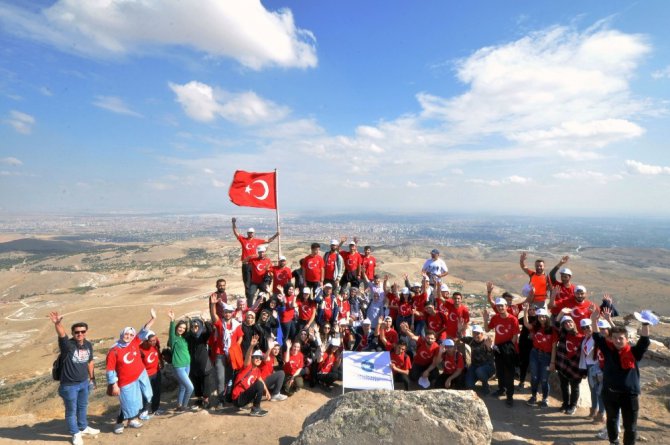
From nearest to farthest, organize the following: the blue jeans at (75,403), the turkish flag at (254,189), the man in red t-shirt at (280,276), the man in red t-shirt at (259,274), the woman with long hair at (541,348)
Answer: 1. the blue jeans at (75,403)
2. the woman with long hair at (541,348)
3. the man in red t-shirt at (280,276)
4. the man in red t-shirt at (259,274)
5. the turkish flag at (254,189)

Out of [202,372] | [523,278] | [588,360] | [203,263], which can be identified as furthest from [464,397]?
[203,263]

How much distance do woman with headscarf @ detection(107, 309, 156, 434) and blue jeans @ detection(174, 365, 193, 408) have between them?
0.67 metres

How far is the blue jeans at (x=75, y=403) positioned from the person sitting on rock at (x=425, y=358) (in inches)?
307

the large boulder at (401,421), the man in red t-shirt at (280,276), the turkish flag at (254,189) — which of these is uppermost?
the turkish flag at (254,189)

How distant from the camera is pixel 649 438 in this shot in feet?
24.0

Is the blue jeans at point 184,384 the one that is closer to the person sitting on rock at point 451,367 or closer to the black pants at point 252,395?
the black pants at point 252,395

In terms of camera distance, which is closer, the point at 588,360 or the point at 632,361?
the point at 632,361

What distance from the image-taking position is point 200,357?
327 inches

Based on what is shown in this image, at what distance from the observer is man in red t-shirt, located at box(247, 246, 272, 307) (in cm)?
1167

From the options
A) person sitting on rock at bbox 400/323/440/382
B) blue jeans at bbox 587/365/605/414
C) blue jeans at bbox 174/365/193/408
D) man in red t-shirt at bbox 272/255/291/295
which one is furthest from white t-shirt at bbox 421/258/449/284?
blue jeans at bbox 174/365/193/408

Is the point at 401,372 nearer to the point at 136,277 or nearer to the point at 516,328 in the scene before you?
the point at 516,328

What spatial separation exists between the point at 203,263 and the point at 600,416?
86.1m

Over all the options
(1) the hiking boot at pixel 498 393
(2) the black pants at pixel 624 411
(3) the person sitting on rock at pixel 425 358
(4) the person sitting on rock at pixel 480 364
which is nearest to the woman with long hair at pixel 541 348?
(1) the hiking boot at pixel 498 393

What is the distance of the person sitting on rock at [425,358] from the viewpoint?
941 centimetres
